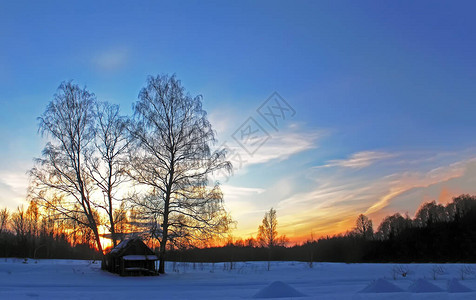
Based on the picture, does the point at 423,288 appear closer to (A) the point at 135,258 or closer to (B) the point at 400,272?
(B) the point at 400,272

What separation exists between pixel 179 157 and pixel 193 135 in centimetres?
173

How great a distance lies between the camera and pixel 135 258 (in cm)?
2184

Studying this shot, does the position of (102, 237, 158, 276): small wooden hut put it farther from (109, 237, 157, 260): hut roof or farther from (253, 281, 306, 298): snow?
(253, 281, 306, 298): snow

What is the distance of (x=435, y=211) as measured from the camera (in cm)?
8644

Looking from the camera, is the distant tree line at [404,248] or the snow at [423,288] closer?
the snow at [423,288]

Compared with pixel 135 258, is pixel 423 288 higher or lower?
lower

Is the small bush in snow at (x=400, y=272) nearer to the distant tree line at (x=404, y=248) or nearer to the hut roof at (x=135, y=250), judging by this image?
the distant tree line at (x=404, y=248)

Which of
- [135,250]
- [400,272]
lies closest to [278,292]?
[135,250]

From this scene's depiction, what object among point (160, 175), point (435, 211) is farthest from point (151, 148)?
point (435, 211)

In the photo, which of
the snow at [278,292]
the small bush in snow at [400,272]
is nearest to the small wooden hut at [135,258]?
the snow at [278,292]

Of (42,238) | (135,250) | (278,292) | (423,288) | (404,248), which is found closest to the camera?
(278,292)

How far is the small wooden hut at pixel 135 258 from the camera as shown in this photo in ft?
72.5

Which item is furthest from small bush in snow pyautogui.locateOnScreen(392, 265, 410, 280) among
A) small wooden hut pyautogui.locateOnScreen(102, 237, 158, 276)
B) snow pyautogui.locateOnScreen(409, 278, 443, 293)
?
small wooden hut pyautogui.locateOnScreen(102, 237, 158, 276)

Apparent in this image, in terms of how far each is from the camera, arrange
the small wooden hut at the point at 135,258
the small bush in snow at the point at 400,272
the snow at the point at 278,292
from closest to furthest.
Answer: the snow at the point at 278,292, the small bush in snow at the point at 400,272, the small wooden hut at the point at 135,258
